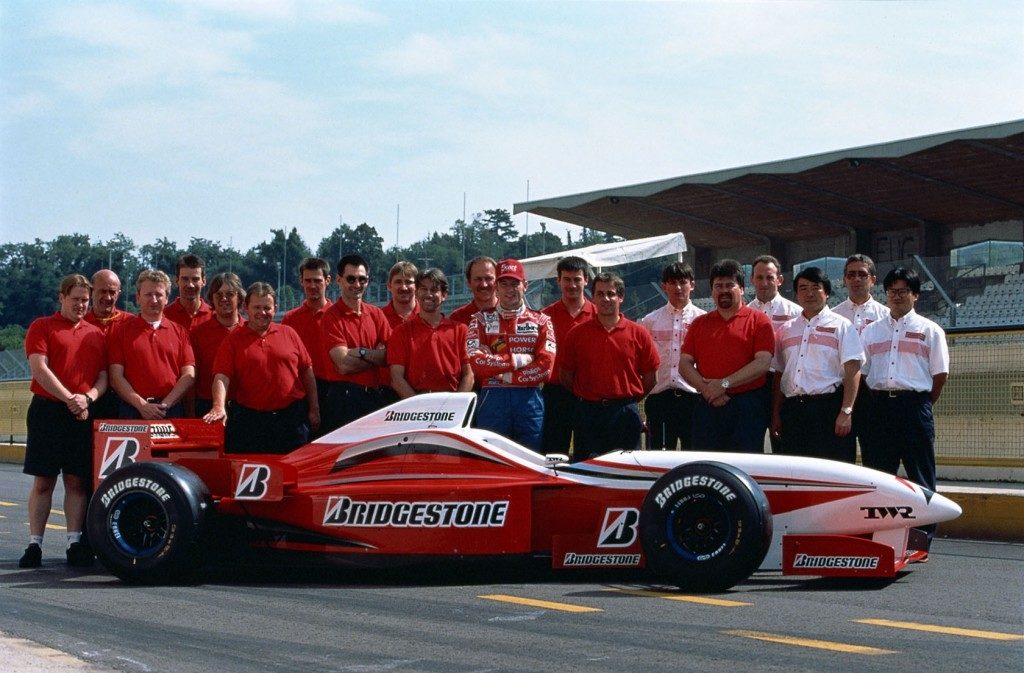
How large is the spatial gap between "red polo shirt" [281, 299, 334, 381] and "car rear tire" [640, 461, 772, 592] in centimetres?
320

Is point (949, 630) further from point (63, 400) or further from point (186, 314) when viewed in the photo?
point (186, 314)

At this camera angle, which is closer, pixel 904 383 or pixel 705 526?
pixel 705 526

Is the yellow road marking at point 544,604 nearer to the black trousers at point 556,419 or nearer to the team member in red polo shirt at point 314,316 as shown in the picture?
the black trousers at point 556,419

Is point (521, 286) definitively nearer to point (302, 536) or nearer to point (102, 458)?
point (302, 536)

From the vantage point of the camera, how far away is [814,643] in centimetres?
545

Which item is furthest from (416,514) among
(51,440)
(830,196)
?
(830,196)

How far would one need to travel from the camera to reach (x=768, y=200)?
3259cm

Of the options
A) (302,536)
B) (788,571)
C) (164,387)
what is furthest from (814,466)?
(164,387)

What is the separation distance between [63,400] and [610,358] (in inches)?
136

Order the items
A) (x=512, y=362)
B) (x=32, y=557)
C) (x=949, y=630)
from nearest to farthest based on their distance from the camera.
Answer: (x=949, y=630) → (x=512, y=362) → (x=32, y=557)

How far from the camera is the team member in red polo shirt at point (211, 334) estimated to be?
921 centimetres

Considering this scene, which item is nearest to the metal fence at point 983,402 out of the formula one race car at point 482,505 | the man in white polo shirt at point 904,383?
the man in white polo shirt at point 904,383

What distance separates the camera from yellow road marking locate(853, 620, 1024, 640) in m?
5.68

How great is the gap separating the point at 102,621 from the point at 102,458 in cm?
198
